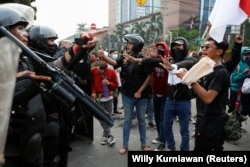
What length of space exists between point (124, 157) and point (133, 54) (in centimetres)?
157

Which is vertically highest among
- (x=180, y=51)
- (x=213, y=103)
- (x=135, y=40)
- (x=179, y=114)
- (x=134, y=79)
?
(x=135, y=40)

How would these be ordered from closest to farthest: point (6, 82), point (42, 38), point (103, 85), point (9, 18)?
1. point (6, 82)
2. point (9, 18)
3. point (42, 38)
4. point (103, 85)

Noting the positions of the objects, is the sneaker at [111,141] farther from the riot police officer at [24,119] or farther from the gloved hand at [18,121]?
the gloved hand at [18,121]

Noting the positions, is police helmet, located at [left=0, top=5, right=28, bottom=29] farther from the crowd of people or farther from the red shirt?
the red shirt

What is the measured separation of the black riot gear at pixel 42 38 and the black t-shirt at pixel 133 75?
1146 millimetres

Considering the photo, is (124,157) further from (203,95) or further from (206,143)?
(203,95)

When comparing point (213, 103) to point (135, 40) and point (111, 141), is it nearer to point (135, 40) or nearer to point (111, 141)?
point (135, 40)

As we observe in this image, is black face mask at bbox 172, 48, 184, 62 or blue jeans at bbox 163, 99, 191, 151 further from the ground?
black face mask at bbox 172, 48, 184, 62

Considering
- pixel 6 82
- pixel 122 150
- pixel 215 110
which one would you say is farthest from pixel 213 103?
pixel 122 150

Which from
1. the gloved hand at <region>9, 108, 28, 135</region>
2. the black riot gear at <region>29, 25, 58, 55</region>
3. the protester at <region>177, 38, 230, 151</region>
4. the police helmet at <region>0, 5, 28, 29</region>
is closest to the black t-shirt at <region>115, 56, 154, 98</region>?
the black riot gear at <region>29, 25, 58, 55</region>

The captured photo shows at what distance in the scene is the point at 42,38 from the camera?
3477 mm

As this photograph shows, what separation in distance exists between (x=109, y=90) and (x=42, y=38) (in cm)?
200

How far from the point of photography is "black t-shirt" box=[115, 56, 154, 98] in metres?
4.37

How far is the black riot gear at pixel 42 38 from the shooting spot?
343cm
